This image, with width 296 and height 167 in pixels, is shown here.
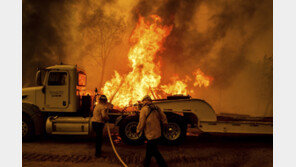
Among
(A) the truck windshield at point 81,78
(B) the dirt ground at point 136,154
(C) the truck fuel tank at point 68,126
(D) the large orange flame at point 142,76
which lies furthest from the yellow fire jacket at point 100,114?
(D) the large orange flame at point 142,76

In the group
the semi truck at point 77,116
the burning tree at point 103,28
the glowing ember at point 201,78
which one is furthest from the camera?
the burning tree at point 103,28

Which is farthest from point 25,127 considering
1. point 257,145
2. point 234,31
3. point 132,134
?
point 234,31

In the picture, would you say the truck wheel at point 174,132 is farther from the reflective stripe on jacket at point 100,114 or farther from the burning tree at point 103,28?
the burning tree at point 103,28

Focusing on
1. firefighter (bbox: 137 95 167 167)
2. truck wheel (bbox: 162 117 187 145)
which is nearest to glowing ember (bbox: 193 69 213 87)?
truck wheel (bbox: 162 117 187 145)

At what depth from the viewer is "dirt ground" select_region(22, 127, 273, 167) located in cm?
502

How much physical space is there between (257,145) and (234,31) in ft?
48.6

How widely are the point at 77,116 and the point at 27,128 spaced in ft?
6.28

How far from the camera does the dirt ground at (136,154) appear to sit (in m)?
5.02

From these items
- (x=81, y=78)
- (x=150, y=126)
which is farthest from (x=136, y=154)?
(x=81, y=78)

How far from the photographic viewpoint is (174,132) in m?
6.76

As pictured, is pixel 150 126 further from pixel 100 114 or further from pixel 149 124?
pixel 100 114

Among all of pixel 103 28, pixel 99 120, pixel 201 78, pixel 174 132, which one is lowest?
pixel 174 132

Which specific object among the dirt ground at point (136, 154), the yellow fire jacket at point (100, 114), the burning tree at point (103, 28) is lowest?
the dirt ground at point (136, 154)

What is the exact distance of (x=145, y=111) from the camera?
13.0 ft
